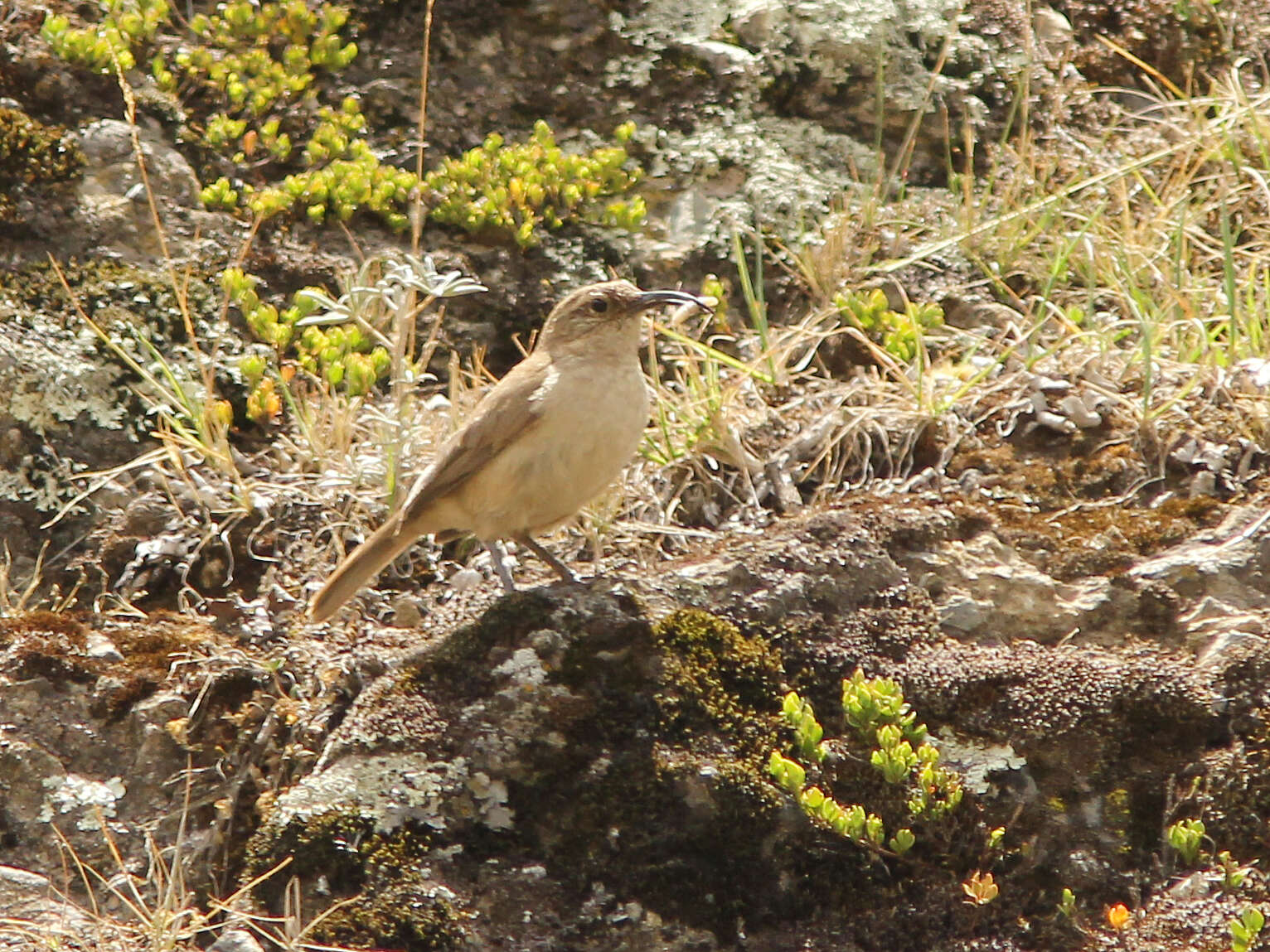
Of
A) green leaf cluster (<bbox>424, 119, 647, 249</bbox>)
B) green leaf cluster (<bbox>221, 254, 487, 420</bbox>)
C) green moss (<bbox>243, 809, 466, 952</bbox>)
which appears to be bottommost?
green moss (<bbox>243, 809, 466, 952</bbox>)

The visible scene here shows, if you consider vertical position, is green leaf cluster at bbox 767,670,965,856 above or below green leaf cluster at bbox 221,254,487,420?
below

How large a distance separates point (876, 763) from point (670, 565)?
3.45 ft

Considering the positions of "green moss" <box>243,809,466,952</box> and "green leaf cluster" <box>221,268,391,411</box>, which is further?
Answer: "green leaf cluster" <box>221,268,391,411</box>

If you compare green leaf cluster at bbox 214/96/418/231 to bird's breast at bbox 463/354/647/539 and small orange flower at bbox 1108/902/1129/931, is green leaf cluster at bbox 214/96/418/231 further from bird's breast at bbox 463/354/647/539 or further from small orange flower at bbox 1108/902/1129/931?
small orange flower at bbox 1108/902/1129/931

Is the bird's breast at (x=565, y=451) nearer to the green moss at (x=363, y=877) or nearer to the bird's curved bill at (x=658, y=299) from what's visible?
the bird's curved bill at (x=658, y=299)

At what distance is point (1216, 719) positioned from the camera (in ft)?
12.5

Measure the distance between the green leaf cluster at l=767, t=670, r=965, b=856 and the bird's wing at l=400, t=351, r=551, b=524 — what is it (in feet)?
4.63

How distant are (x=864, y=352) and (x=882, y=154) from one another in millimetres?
1312

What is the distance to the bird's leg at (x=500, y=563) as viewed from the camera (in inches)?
188

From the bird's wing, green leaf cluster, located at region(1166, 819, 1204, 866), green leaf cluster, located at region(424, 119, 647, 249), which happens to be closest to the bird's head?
the bird's wing

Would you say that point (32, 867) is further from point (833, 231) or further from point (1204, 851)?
point (833, 231)

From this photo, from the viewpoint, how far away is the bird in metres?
4.61

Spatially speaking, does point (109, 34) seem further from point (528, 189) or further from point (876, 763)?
point (876, 763)

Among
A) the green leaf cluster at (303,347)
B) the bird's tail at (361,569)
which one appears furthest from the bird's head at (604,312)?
the green leaf cluster at (303,347)
